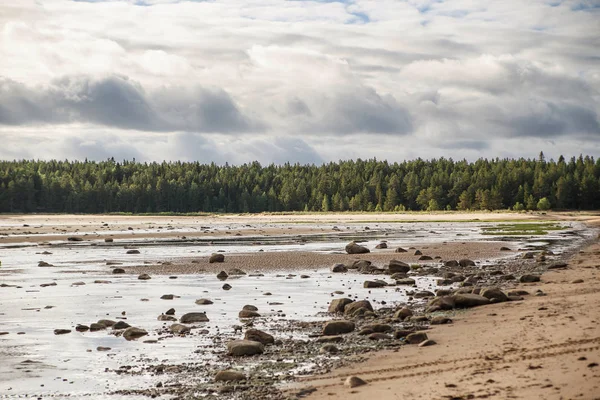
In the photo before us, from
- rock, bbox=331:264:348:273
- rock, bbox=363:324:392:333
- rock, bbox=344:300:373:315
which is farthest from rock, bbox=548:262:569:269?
rock, bbox=363:324:392:333

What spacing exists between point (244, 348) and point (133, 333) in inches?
168

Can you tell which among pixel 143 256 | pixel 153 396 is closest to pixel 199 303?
pixel 153 396

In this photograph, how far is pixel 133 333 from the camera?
20.1 metres

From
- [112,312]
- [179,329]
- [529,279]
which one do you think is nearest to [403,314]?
[179,329]

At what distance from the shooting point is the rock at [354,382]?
13.7 m

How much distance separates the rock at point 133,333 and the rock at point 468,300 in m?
10.2

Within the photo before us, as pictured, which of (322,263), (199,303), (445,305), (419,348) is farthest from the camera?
(322,263)

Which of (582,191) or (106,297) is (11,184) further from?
(106,297)

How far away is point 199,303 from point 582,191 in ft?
608

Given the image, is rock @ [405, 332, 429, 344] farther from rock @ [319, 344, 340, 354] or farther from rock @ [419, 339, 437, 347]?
rock @ [319, 344, 340, 354]

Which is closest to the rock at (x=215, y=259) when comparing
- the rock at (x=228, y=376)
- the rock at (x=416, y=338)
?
the rock at (x=416, y=338)

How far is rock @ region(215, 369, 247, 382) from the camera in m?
14.8

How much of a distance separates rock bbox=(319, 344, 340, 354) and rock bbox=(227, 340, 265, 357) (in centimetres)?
151

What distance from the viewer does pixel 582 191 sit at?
194 meters
